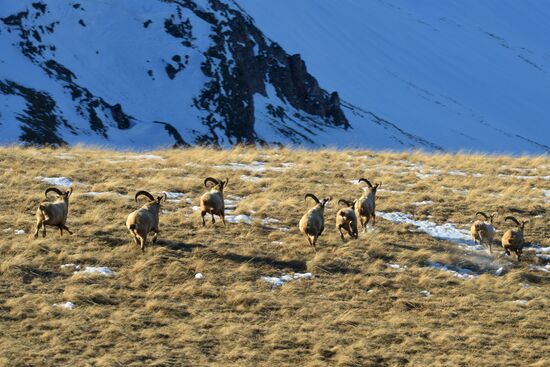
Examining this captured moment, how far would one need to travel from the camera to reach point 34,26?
3046 inches

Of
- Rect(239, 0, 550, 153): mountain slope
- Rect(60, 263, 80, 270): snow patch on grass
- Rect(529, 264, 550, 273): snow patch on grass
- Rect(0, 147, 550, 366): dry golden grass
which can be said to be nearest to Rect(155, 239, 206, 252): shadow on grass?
Rect(0, 147, 550, 366): dry golden grass

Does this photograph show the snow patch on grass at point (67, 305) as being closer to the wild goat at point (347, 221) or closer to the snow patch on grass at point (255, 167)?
the wild goat at point (347, 221)

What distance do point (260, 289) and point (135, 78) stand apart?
6532cm

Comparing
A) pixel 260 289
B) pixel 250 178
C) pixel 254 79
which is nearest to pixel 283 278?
pixel 260 289

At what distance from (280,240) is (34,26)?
64.1 meters

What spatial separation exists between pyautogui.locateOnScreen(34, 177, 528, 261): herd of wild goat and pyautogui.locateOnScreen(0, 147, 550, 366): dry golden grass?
1.03 feet

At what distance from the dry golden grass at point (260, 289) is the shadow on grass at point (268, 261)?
0.05m

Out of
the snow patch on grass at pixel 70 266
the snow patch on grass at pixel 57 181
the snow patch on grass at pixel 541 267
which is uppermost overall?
the snow patch on grass at pixel 57 181

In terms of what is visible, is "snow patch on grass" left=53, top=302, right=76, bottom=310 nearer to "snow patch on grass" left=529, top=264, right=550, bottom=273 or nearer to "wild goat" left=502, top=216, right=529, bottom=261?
"wild goat" left=502, top=216, right=529, bottom=261

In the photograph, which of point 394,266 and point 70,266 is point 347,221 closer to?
point 394,266

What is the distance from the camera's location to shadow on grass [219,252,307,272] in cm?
1730

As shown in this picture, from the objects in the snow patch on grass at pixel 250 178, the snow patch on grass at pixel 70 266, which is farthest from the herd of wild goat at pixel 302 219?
the snow patch on grass at pixel 250 178

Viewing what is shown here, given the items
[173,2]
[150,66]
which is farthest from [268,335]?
[173,2]

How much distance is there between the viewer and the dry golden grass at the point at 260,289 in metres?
13.9
